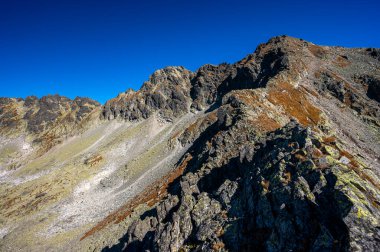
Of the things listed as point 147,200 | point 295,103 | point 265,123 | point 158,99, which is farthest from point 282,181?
point 158,99

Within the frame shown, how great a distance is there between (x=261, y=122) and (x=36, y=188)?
337 ft

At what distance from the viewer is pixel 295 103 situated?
8531cm

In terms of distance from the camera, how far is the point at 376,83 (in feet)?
333

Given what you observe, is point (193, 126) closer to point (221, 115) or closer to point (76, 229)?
point (221, 115)

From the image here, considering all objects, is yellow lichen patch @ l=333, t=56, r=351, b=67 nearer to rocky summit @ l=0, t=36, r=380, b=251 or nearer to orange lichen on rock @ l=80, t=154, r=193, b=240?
rocky summit @ l=0, t=36, r=380, b=251

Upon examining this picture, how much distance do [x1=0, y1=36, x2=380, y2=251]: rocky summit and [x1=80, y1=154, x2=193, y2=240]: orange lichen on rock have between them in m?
0.56

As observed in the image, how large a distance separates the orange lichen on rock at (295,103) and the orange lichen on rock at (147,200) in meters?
33.0

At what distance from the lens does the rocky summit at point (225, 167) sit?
22703mm

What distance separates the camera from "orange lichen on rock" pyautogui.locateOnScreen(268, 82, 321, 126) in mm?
77750

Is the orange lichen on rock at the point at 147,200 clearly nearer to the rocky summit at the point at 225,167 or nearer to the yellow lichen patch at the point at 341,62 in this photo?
the rocky summit at the point at 225,167

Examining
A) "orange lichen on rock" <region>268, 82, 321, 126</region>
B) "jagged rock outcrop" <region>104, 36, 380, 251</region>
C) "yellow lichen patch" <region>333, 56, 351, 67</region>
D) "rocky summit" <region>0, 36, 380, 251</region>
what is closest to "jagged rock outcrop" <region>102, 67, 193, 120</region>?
"rocky summit" <region>0, 36, 380, 251</region>

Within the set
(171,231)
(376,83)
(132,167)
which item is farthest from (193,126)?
(171,231)

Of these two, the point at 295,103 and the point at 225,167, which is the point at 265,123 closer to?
the point at 225,167

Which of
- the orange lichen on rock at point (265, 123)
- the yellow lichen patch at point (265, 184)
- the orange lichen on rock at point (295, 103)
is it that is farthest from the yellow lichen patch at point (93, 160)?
the yellow lichen patch at point (265, 184)
